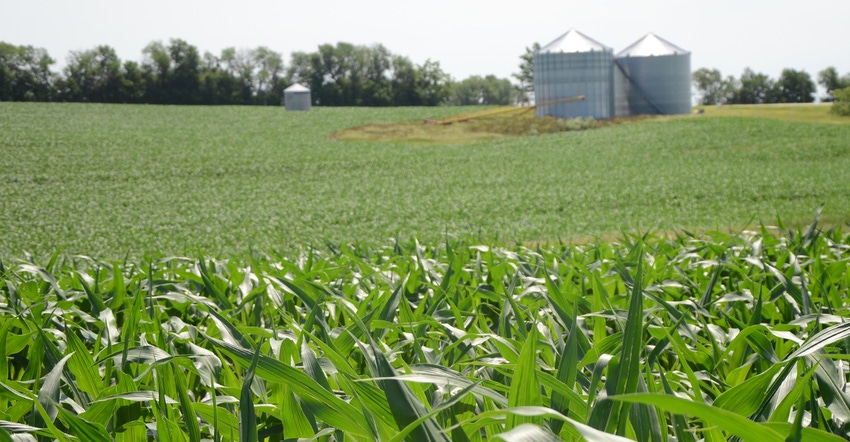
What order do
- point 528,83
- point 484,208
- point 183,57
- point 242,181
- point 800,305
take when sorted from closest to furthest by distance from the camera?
point 800,305 < point 484,208 < point 242,181 < point 183,57 < point 528,83

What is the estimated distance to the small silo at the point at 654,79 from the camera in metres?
38.6

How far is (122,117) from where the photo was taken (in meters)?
35.4

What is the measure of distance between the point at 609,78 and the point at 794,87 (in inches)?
1467

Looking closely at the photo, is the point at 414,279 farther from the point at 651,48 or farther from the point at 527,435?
the point at 651,48

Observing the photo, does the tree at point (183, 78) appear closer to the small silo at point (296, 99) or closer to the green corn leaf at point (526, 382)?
the small silo at point (296, 99)

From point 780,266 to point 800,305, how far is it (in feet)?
2.14

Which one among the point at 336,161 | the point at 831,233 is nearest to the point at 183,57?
the point at 336,161

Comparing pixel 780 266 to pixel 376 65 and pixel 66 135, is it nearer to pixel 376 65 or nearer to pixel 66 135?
pixel 66 135

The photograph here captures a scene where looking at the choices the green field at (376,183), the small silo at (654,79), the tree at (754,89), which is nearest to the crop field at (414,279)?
the green field at (376,183)

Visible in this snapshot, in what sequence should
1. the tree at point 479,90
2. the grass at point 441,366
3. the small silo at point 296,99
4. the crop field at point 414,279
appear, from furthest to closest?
the tree at point 479,90 → the small silo at point 296,99 → the crop field at point 414,279 → the grass at point 441,366

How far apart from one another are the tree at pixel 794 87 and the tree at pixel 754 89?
69 centimetres

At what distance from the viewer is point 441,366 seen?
1.12 metres

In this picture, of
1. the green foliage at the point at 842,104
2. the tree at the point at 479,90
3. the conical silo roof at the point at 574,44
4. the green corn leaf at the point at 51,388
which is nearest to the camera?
the green corn leaf at the point at 51,388

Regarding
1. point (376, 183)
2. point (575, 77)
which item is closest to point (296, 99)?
point (575, 77)
